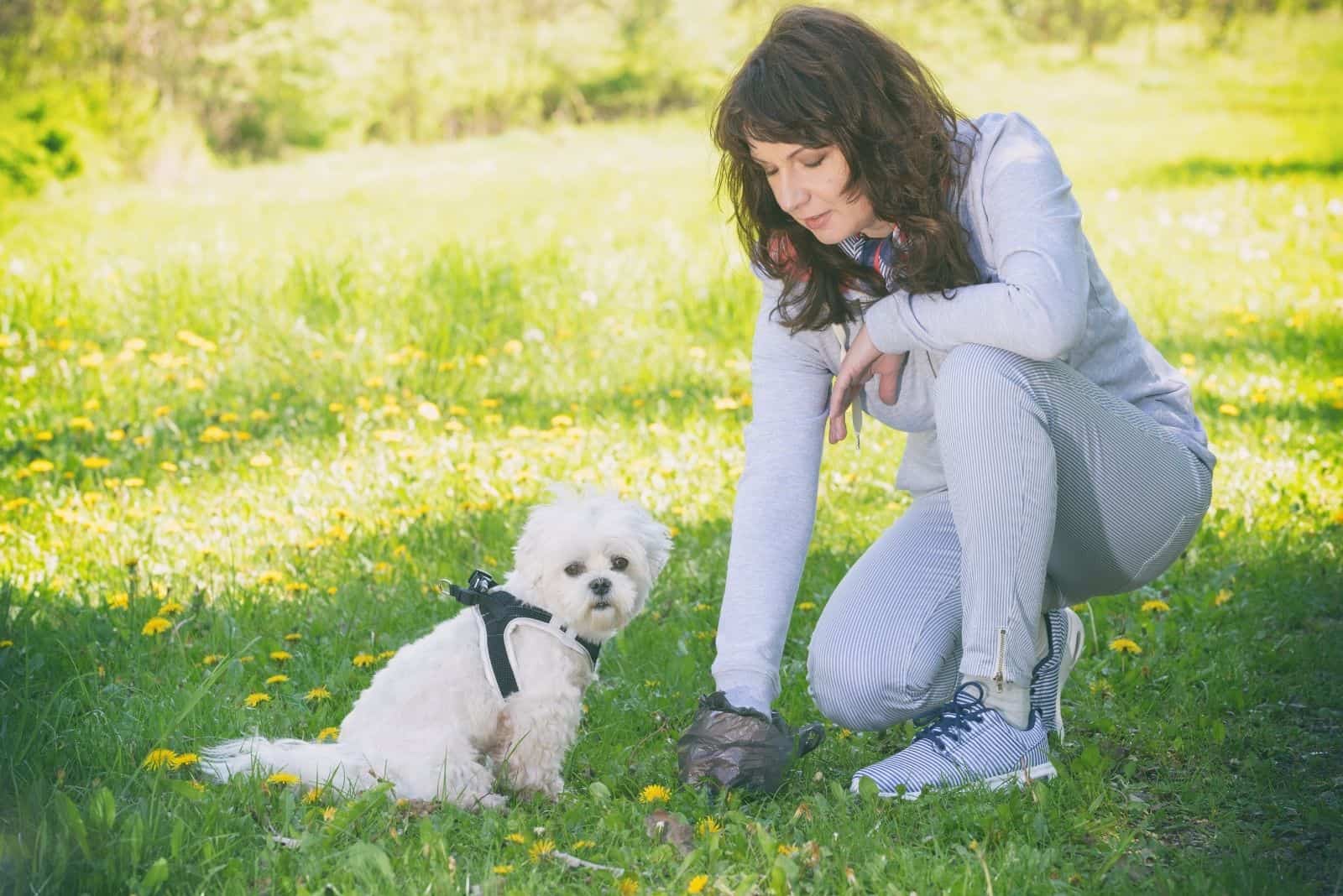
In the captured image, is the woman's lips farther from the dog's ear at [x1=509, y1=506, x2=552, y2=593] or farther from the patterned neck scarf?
the dog's ear at [x1=509, y1=506, x2=552, y2=593]

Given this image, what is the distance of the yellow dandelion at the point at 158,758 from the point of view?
2605 millimetres

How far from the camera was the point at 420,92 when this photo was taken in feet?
79.5

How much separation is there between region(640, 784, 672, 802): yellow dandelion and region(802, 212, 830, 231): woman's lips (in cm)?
119

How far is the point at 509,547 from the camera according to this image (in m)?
4.17

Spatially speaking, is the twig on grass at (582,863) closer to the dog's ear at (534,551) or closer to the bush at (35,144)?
the dog's ear at (534,551)

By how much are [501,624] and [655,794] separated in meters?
0.52

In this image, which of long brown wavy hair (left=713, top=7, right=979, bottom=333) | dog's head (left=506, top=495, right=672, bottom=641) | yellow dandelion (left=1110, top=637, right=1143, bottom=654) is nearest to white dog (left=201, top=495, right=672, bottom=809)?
dog's head (left=506, top=495, right=672, bottom=641)

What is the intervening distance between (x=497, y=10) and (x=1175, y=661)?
24.3 m

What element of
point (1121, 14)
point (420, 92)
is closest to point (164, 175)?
point (420, 92)

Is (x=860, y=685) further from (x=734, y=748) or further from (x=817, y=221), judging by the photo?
(x=817, y=221)

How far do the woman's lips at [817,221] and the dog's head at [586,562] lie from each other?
2.48ft

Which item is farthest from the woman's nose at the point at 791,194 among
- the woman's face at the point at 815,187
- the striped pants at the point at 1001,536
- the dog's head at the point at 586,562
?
the dog's head at the point at 586,562

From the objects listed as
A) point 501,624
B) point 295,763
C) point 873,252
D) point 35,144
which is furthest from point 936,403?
point 35,144

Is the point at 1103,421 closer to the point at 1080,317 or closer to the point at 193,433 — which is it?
the point at 1080,317
